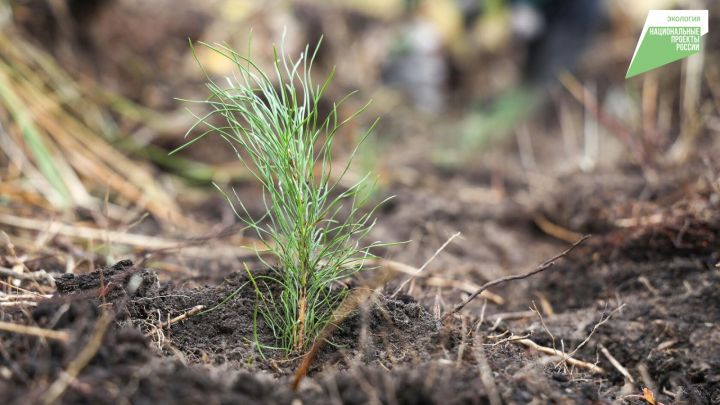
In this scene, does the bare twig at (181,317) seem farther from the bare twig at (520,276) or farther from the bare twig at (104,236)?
the bare twig at (104,236)

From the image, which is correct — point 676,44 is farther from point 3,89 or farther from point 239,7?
point 239,7

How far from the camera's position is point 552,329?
159 centimetres

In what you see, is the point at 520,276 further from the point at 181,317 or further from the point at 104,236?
the point at 104,236

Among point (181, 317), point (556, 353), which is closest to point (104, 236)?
point (181, 317)

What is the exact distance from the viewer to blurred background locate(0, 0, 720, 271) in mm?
2602

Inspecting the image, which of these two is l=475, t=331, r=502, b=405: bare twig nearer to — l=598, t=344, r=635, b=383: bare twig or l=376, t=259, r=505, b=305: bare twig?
l=598, t=344, r=635, b=383: bare twig

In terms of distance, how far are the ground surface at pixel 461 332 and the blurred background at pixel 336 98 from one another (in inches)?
10.0

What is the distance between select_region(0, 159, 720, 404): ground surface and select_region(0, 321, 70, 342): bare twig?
13 millimetres

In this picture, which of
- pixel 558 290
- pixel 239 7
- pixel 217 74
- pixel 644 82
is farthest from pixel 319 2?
pixel 558 290

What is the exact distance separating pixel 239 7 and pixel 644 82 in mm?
2978

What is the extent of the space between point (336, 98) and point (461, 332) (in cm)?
337

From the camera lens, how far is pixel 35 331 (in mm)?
966

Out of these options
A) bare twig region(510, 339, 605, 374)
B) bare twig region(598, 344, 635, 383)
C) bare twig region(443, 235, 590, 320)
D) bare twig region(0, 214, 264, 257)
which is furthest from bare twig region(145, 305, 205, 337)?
bare twig region(598, 344, 635, 383)

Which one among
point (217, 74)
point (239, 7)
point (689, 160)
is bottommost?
point (689, 160)
